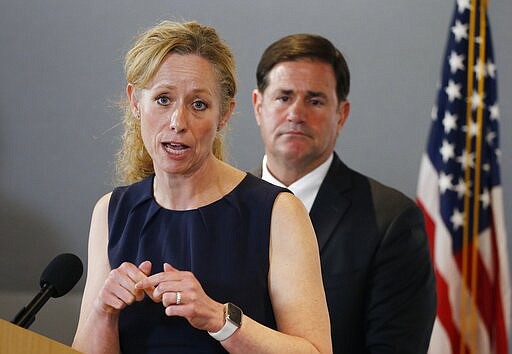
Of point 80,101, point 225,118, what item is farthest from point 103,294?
point 80,101

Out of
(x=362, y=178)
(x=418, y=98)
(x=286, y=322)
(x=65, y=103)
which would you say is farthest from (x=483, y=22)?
(x=286, y=322)

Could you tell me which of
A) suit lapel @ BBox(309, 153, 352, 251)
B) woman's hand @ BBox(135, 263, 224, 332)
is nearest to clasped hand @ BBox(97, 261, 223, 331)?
woman's hand @ BBox(135, 263, 224, 332)

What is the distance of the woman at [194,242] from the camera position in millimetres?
2164

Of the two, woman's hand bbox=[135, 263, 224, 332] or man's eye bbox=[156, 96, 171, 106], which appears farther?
man's eye bbox=[156, 96, 171, 106]

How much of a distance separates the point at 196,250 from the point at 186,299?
0.98 feet

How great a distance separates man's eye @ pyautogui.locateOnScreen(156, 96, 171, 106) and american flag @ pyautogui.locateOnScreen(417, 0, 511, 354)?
224cm

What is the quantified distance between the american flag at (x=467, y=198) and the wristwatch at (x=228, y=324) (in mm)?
2285

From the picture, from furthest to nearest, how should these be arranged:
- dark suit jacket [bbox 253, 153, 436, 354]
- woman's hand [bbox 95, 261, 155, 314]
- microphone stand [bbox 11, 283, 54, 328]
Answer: dark suit jacket [bbox 253, 153, 436, 354], woman's hand [bbox 95, 261, 155, 314], microphone stand [bbox 11, 283, 54, 328]

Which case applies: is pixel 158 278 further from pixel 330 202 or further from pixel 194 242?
pixel 330 202

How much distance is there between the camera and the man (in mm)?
3299

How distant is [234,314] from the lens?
2135mm

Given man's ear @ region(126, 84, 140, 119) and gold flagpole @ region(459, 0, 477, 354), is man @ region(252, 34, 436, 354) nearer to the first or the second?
gold flagpole @ region(459, 0, 477, 354)

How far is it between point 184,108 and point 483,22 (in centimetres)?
234

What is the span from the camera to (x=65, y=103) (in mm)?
5305
